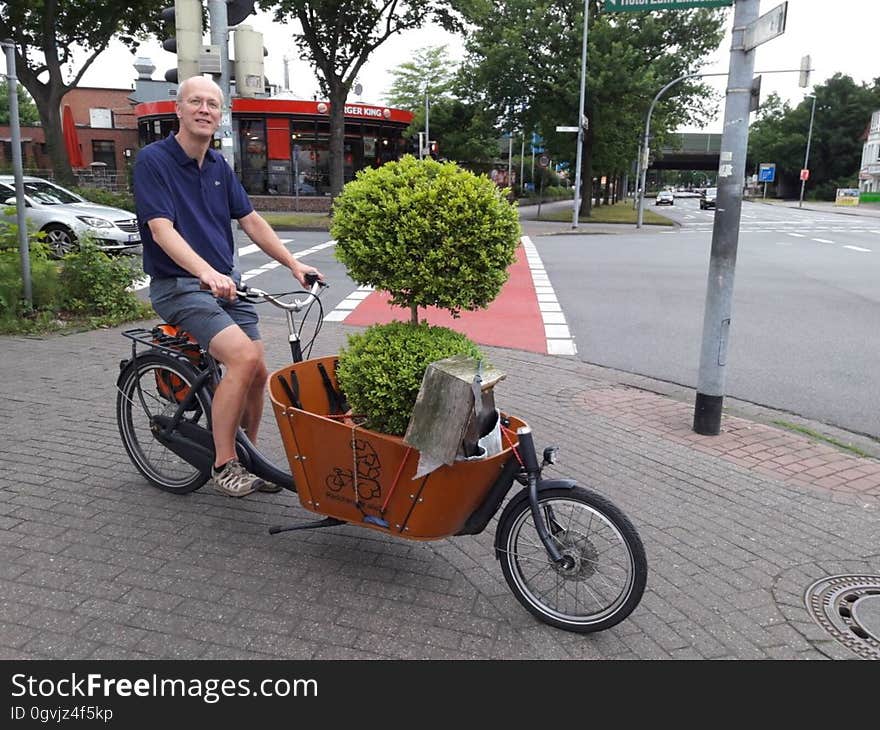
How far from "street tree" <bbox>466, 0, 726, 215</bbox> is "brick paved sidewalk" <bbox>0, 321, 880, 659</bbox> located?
98.6 ft

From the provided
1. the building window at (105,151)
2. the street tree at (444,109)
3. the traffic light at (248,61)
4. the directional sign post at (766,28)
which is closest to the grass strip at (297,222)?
the street tree at (444,109)

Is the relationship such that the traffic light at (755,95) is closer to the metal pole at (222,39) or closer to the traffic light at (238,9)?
the metal pole at (222,39)

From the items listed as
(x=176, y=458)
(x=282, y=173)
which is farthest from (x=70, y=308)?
(x=282, y=173)

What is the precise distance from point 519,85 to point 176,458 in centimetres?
3328

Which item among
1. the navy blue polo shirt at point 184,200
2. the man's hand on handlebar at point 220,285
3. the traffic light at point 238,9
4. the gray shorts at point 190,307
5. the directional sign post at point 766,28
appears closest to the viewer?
the man's hand on handlebar at point 220,285

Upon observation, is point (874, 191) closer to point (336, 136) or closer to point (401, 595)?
point (336, 136)

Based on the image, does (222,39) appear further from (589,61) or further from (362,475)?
(589,61)

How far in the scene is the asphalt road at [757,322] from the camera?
22.0 feet

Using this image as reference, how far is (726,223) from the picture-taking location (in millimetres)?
5047

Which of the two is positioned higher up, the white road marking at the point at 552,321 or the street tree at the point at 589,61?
the street tree at the point at 589,61

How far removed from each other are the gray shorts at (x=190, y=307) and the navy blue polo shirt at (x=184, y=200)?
5cm

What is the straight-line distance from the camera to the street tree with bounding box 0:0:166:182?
22.9 metres

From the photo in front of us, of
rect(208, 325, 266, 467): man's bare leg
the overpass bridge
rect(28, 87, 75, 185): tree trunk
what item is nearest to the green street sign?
rect(208, 325, 266, 467): man's bare leg

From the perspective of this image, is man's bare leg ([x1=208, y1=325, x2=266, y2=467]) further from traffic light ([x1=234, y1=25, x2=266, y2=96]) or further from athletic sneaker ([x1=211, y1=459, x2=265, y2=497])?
traffic light ([x1=234, y1=25, x2=266, y2=96])
